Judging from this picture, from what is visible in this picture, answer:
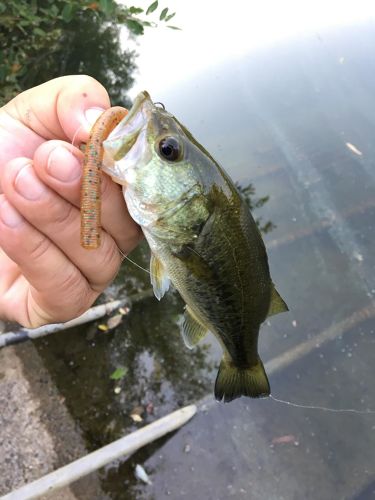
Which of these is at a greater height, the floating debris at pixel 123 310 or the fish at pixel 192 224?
the fish at pixel 192 224

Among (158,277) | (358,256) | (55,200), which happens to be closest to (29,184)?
(55,200)

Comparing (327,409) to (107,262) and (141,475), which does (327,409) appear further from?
(107,262)

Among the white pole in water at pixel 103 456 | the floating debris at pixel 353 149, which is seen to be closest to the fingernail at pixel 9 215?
the white pole in water at pixel 103 456

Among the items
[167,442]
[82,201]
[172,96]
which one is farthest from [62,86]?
[172,96]

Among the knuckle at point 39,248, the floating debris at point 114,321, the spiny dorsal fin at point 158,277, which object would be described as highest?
the knuckle at point 39,248

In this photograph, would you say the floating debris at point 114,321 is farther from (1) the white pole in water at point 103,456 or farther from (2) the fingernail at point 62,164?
(2) the fingernail at point 62,164

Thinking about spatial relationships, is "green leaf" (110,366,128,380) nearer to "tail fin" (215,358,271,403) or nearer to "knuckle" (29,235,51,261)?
"tail fin" (215,358,271,403)
